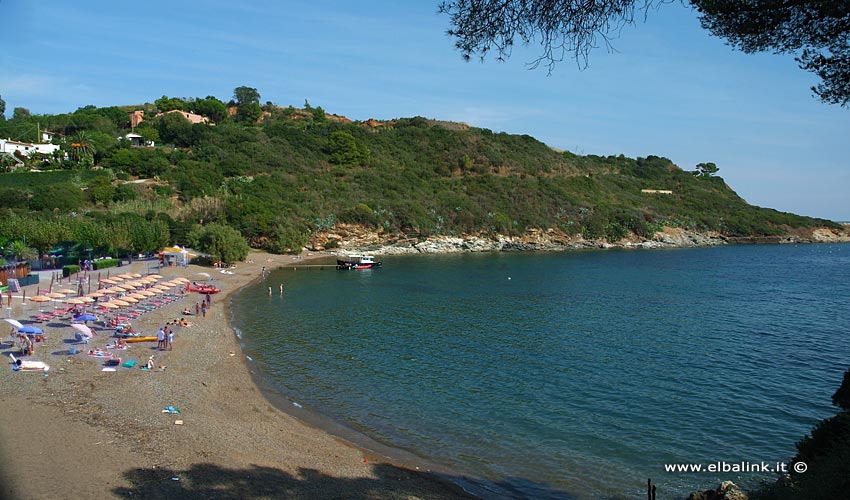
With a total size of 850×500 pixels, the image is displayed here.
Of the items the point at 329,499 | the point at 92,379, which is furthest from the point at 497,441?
the point at 92,379

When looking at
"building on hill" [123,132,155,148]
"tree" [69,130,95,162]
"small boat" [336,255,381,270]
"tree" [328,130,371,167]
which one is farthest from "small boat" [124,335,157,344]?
"building on hill" [123,132,155,148]

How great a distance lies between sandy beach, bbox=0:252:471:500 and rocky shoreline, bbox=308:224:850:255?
4828cm

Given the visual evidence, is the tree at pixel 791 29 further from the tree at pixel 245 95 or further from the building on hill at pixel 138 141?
the tree at pixel 245 95

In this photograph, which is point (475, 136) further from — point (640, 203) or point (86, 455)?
point (86, 455)

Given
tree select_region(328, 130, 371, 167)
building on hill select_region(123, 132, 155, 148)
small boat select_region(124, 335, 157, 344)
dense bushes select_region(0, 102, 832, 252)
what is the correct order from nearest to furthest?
small boat select_region(124, 335, 157, 344) < dense bushes select_region(0, 102, 832, 252) < building on hill select_region(123, 132, 155, 148) < tree select_region(328, 130, 371, 167)

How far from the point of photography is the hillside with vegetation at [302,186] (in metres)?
53.8

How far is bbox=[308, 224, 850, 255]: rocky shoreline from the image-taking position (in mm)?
68812

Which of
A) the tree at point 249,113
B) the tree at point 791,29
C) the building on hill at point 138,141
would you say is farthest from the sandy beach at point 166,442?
the tree at point 249,113

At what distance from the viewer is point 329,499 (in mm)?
10531

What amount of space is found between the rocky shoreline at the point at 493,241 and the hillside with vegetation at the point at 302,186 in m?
1.10

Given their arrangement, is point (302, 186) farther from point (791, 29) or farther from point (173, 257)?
point (791, 29)

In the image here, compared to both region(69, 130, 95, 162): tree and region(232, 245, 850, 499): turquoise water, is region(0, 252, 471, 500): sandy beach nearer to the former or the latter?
region(232, 245, 850, 499): turquoise water

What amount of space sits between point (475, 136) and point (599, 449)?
319 feet

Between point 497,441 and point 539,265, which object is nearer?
point 497,441
